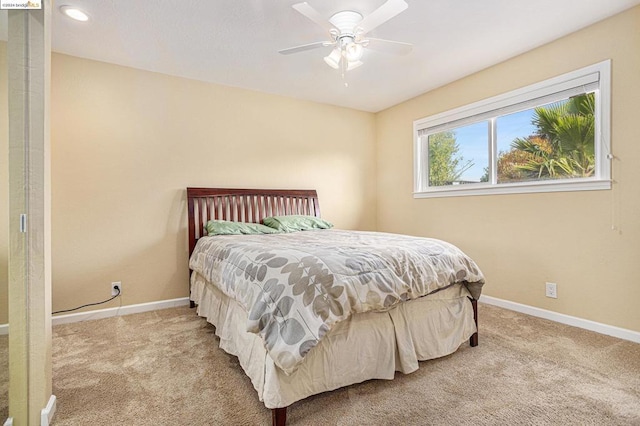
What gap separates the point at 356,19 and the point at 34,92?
197cm

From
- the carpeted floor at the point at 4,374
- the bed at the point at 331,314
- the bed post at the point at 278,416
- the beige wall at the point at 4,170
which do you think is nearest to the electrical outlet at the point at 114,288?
the bed at the point at 331,314

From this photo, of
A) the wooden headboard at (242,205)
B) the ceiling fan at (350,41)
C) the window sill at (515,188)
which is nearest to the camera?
the ceiling fan at (350,41)

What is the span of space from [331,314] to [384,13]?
5.84 feet

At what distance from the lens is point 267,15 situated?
2.29 m

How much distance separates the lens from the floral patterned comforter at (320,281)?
1395 mm

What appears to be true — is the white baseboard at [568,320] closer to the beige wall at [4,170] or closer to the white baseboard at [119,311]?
the white baseboard at [119,311]

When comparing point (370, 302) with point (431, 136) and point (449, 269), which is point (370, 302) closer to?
point (449, 269)

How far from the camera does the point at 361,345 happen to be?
1.67 metres

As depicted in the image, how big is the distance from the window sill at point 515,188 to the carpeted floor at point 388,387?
3.86ft

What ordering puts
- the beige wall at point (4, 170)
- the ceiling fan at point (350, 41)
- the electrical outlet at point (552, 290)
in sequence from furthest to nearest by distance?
the electrical outlet at point (552, 290), the ceiling fan at point (350, 41), the beige wall at point (4, 170)

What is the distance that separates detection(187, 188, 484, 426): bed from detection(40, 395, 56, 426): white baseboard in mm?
882

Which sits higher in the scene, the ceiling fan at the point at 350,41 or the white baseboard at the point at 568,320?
the ceiling fan at the point at 350,41

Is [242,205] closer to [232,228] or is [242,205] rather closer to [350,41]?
[232,228]

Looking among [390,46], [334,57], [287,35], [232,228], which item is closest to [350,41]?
Result: [334,57]
